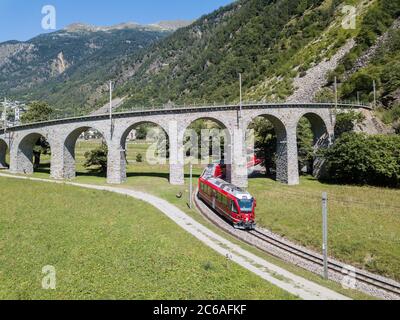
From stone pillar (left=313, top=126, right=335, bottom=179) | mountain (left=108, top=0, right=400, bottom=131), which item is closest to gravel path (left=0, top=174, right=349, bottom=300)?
stone pillar (left=313, top=126, right=335, bottom=179)

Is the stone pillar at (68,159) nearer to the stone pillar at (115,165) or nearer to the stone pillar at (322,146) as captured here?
the stone pillar at (115,165)

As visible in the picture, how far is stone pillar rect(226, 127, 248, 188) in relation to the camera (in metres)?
53.7

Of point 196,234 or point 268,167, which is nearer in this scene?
point 196,234

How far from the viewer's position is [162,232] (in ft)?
95.8

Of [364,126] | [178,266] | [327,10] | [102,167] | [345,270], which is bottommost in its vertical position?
[345,270]

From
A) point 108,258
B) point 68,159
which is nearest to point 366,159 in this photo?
point 108,258

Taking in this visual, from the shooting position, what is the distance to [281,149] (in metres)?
58.2

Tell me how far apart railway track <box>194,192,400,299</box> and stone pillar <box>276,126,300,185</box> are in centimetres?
2281

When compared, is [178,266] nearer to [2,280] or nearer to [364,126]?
[2,280]
